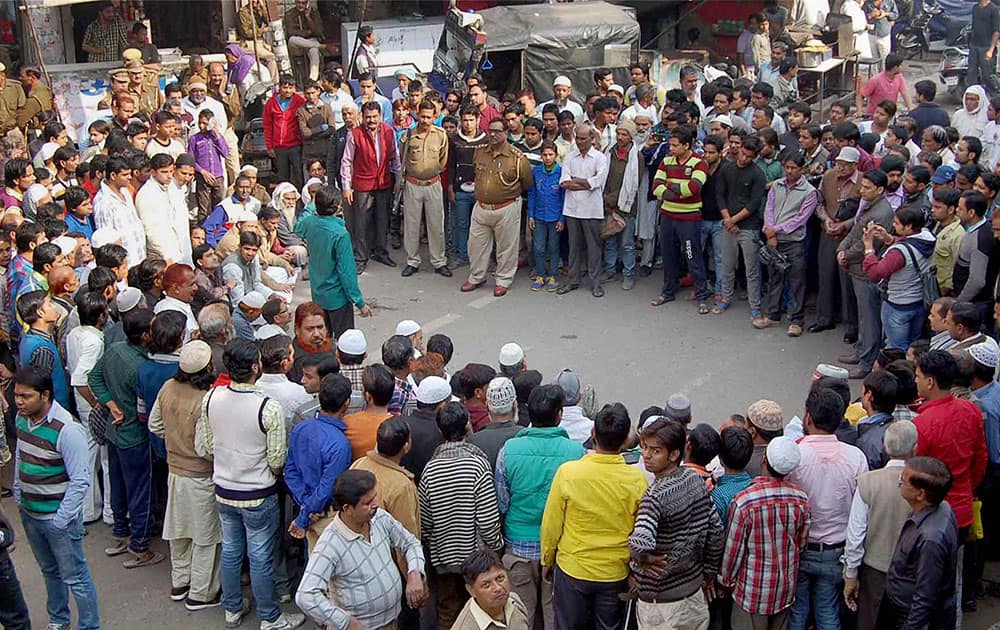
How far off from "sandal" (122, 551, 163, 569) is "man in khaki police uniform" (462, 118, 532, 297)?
4.83 m

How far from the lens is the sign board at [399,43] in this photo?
15750 millimetres

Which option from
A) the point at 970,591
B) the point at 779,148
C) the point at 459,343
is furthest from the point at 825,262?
the point at 970,591

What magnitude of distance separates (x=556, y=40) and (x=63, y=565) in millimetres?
10674

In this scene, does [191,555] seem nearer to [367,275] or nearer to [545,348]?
[545,348]

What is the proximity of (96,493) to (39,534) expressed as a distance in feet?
4.70

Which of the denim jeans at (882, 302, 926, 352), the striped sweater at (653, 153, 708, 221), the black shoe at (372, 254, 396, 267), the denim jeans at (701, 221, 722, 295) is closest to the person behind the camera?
the denim jeans at (882, 302, 926, 352)

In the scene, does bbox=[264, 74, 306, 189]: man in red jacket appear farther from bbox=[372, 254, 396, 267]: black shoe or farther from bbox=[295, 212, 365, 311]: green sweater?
bbox=[295, 212, 365, 311]: green sweater

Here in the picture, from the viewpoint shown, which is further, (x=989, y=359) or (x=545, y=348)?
(x=545, y=348)

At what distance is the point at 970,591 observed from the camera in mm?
5867

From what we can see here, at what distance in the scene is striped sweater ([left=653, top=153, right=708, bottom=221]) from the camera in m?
9.62

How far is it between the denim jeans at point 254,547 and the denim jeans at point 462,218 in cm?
565

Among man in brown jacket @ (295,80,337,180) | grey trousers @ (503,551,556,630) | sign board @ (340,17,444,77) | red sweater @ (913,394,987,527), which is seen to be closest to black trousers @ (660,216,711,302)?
man in brown jacket @ (295,80,337,180)

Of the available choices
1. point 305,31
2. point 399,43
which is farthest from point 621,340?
point 305,31

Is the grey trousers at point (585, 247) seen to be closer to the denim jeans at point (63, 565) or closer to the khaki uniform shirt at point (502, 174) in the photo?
the khaki uniform shirt at point (502, 174)
